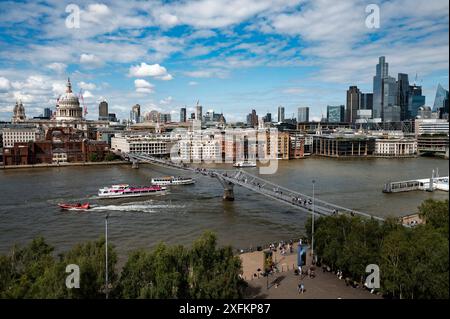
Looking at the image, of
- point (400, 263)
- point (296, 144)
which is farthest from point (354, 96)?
point (400, 263)

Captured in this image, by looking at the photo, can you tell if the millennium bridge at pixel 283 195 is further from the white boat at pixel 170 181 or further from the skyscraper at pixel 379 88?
the skyscraper at pixel 379 88

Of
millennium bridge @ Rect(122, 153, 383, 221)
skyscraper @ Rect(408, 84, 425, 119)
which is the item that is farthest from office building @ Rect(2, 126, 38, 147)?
skyscraper @ Rect(408, 84, 425, 119)

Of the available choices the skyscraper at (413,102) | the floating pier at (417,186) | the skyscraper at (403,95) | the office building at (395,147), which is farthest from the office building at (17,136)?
the skyscraper at (413,102)

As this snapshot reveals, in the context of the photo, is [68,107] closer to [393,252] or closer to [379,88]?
[393,252]

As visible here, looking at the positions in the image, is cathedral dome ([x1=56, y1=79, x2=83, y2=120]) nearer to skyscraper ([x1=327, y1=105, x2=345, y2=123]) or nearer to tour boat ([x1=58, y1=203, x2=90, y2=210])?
tour boat ([x1=58, y1=203, x2=90, y2=210])

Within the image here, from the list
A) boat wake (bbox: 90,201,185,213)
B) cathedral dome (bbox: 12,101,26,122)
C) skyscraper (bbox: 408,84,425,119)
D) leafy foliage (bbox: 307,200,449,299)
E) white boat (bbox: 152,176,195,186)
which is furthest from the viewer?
skyscraper (bbox: 408,84,425,119)
